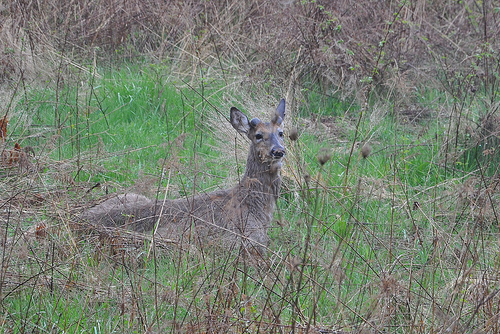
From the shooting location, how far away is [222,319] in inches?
129

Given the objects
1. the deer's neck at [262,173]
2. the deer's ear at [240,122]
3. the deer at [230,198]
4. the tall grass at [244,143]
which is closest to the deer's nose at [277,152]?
the deer at [230,198]

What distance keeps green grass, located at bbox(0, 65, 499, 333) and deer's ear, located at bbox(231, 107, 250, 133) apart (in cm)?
51

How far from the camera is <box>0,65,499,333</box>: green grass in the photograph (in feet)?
11.3

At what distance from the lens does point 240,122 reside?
20.4 feet

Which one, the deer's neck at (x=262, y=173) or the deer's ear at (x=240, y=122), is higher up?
the deer's ear at (x=240, y=122)

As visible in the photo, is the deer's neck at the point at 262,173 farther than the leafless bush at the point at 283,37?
No

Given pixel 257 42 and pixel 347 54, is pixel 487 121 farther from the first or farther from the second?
pixel 257 42

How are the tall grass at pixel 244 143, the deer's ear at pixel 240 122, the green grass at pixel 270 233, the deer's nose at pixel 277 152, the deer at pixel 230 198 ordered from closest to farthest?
the green grass at pixel 270 233
the tall grass at pixel 244 143
the deer at pixel 230 198
the deer's nose at pixel 277 152
the deer's ear at pixel 240 122

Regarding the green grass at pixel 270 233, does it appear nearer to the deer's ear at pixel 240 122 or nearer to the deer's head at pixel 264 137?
the deer's head at pixel 264 137

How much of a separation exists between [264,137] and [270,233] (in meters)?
0.86

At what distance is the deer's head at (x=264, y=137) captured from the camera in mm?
5797

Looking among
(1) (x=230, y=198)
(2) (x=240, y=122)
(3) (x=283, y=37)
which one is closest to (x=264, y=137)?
(2) (x=240, y=122)

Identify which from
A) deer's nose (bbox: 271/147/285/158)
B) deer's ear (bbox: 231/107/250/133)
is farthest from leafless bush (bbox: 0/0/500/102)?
deer's nose (bbox: 271/147/285/158)

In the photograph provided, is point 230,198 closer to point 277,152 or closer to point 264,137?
point 277,152
